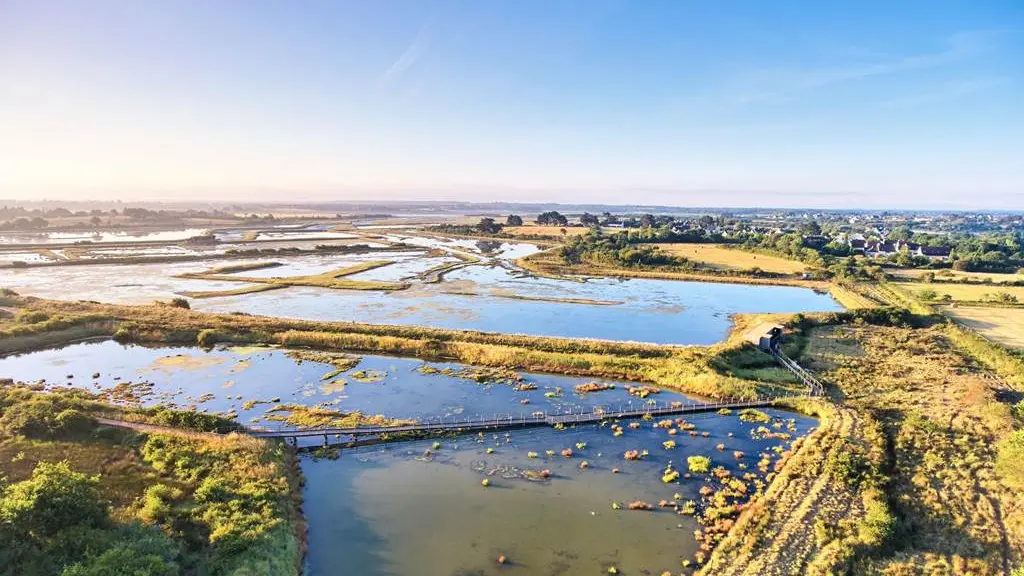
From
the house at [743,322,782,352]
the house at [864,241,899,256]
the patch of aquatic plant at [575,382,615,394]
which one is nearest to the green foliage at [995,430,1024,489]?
the house at [743,322,782,352]

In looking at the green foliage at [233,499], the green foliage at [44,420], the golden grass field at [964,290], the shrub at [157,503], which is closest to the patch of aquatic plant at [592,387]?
the green foliage at [233,499]

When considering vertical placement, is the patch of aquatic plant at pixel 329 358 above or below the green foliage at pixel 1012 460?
below

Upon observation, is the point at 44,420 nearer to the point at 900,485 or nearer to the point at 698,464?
the point at 698,464

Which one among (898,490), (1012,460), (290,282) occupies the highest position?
(290,282)

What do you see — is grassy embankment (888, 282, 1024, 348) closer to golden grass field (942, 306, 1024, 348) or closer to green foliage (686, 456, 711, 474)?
golden grass field (942, 306, 1024, 348)

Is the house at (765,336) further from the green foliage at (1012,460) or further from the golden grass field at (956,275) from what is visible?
the golden grass field at (956,275)

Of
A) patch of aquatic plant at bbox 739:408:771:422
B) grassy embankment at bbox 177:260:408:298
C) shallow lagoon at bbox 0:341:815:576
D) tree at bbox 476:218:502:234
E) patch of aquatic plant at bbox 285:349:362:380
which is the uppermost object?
tree at bbox 476:218:502:234

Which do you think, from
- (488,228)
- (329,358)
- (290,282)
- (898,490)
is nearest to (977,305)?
(898,490)
